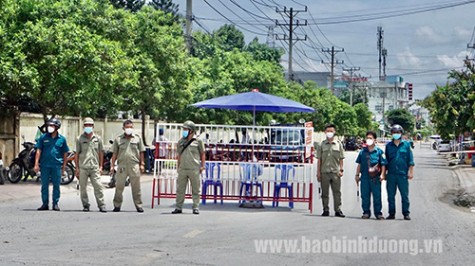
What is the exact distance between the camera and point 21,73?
2072 cm

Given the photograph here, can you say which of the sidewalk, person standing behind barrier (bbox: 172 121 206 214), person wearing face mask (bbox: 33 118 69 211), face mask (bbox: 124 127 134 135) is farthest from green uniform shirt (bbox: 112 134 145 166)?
the sidewalk

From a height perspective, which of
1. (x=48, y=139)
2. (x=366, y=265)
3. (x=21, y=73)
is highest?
(x=21, y=73)

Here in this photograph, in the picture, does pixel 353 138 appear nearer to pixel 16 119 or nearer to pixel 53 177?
pixel 16 119

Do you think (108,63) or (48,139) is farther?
(108,63)

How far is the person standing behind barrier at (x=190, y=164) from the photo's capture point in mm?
15602

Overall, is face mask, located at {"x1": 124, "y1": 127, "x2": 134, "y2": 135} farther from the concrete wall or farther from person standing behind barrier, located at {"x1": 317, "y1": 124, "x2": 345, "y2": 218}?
the concrete wall

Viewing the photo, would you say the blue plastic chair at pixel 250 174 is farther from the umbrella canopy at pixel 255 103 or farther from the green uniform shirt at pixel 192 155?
the umbrella canopy at pixel 255 103

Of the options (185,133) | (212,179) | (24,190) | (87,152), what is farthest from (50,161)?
(24,190)

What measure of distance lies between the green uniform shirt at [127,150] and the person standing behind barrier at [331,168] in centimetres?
382

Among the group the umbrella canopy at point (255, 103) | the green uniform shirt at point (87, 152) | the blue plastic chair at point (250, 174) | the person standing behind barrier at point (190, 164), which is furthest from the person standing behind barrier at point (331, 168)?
the green uniform shirt at point (87, 152)

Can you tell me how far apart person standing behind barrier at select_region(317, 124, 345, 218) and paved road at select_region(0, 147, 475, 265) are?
46cm

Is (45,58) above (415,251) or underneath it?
above

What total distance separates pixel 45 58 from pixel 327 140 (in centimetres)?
958

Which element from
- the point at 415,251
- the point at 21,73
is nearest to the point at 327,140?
the point at 415,251
